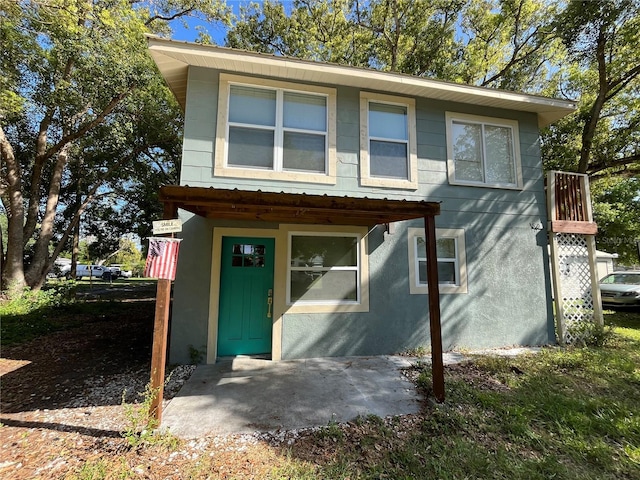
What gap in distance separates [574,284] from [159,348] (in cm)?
841

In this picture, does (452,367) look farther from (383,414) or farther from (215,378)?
(215,378)

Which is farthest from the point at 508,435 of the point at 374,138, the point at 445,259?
the point at 374,138

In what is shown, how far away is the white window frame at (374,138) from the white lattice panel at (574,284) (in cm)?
387

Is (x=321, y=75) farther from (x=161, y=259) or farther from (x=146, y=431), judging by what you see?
(x=146, y=431)

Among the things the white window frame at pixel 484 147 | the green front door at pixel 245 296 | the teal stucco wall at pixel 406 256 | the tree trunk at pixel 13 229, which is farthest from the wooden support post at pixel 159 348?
the tree trunk at pixel 13 229

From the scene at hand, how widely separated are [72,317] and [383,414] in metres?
10.5

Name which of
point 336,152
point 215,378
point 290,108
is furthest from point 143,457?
point 290,108

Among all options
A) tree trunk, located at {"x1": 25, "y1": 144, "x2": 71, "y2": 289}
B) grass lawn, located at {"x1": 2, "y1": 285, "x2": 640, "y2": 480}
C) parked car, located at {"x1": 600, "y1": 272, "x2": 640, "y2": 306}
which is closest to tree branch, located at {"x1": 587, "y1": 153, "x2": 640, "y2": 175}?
parked car, located at {"x1": 600, "y1": 272, "x2": 640, "y2": 306}

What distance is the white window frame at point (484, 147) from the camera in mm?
6488

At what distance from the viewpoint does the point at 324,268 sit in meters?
5.88

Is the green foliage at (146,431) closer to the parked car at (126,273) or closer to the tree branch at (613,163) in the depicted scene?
the tree branch at (613,163)

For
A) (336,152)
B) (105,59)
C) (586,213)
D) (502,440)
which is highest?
(105,59)

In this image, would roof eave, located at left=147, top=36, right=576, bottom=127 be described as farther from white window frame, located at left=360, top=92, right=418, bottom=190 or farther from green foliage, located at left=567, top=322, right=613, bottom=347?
green foliage, located at left=567, top=322, right=613, bottom=347

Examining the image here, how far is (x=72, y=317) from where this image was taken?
370 inches
